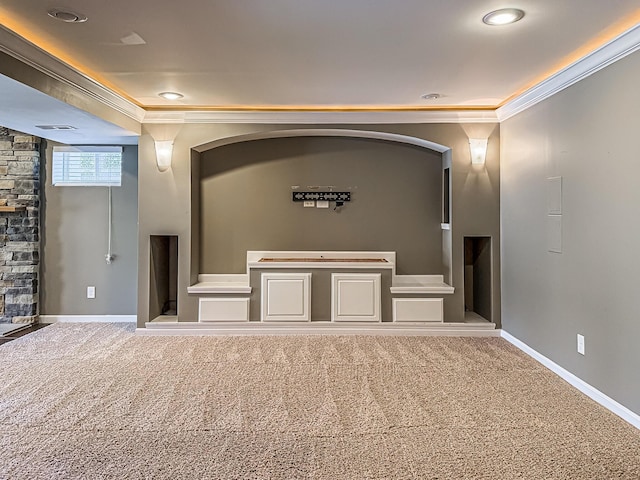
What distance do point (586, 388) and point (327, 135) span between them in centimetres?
351

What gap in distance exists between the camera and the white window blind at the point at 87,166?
17.6ft

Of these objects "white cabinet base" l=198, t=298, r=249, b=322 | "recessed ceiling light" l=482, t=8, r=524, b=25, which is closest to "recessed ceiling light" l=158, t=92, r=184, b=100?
"white cabinet base" l=198, t=298, r=249, b=322

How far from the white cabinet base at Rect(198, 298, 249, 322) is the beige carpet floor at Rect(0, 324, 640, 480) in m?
0.50

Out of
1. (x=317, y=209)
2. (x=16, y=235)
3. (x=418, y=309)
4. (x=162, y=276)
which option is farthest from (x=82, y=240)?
(x=418, y=309)

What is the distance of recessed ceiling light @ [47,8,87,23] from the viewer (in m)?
2.54

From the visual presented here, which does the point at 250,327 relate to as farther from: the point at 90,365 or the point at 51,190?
the point at 51,190

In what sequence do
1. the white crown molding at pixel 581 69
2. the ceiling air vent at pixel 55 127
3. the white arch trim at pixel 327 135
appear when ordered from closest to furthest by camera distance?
the white crown molding at pixel 581 69 → the ceiling air vent at pixel 55 127 → the white arch trim at pixel 327 135

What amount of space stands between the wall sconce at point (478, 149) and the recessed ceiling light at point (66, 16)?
3.70 m

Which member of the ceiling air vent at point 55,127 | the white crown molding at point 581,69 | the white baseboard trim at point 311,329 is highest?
the white crown molding at point 581,69

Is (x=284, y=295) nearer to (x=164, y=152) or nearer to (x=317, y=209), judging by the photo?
(x=317, y=209)

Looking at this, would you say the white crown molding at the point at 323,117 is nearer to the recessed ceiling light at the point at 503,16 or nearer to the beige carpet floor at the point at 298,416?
the recessed ceiling light at the point at 503,16

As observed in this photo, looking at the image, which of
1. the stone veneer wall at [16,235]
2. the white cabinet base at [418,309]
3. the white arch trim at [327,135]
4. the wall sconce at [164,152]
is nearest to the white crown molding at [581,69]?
the white arch trim at [327,135]

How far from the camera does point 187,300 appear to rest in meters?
4.89

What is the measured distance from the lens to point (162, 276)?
17.5 ft
